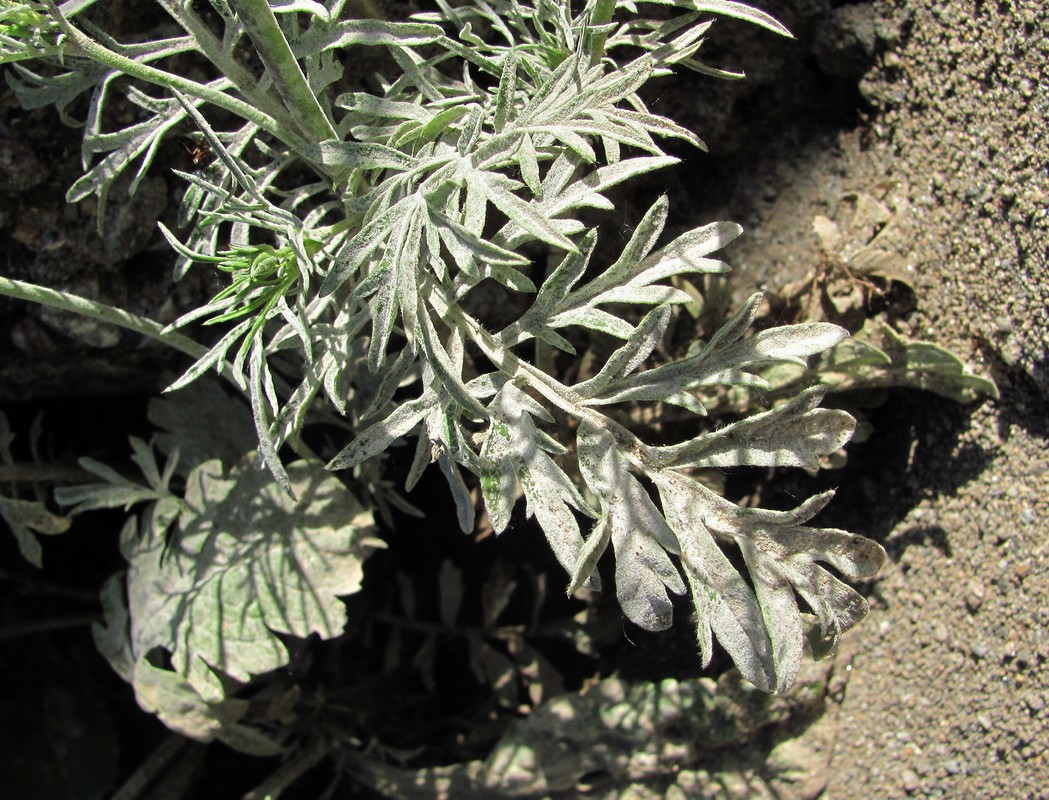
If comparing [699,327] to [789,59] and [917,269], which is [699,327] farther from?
[789,59]

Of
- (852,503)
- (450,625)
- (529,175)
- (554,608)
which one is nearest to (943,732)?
(852,503)

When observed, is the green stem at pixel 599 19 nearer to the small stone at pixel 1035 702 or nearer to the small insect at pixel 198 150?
the small insect at pixel 198 150

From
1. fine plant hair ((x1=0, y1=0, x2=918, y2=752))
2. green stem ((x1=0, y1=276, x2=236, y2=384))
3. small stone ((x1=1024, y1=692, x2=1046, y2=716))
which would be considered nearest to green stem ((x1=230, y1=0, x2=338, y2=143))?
fine plant hair ((x1=0, y1=0, x2=918, y2=752))

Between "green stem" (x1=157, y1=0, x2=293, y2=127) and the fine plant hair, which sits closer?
the fine plant hair

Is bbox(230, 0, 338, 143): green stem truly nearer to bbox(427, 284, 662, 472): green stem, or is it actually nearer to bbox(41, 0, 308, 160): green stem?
bbox(41, 0, 308, 160): green stem

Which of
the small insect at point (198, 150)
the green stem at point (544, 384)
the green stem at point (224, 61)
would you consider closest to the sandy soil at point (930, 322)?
the small insect at point (198, 150)

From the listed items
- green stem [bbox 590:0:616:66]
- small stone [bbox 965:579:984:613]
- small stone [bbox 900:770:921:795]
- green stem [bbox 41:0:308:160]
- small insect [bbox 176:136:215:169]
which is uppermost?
green stem [bbox 590:0:616:66]
